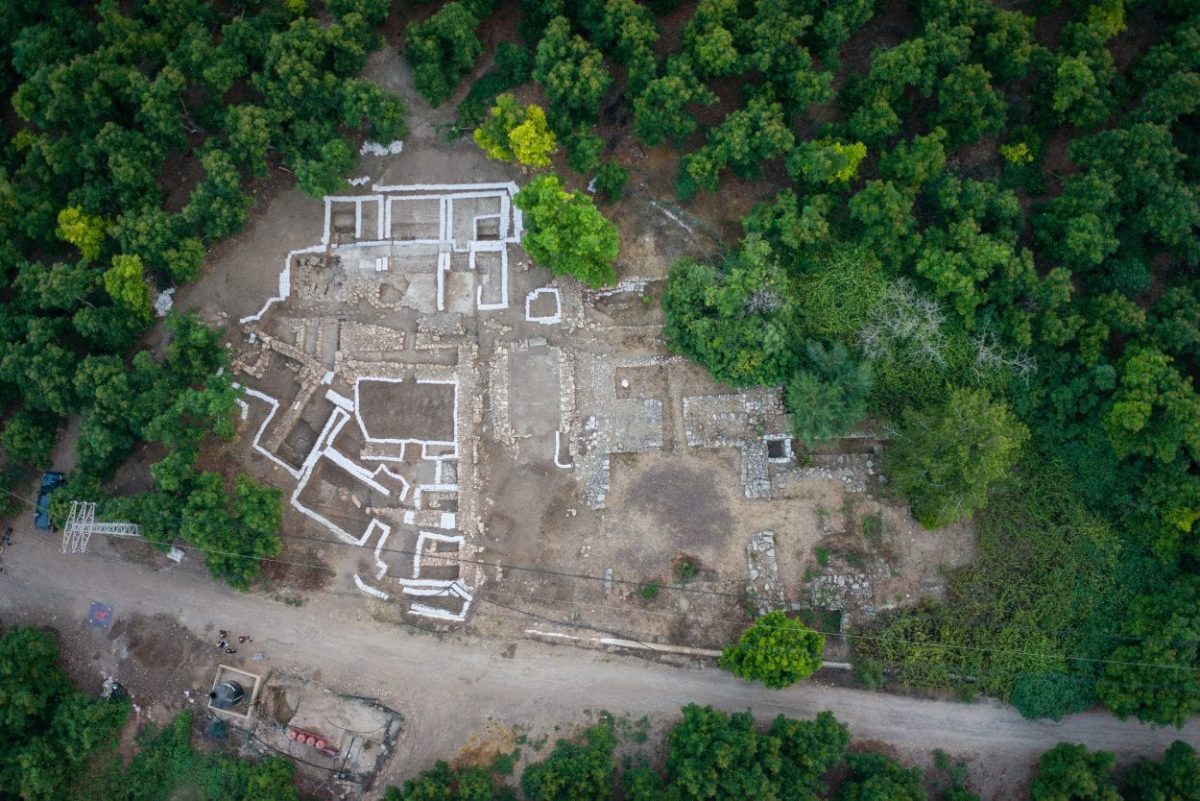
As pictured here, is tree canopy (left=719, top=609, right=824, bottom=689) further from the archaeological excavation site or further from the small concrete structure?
the small concrete structure

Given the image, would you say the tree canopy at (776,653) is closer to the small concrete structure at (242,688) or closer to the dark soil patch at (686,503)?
the dark soil patch at (686,503)

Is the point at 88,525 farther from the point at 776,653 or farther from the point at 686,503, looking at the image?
the point at 776,653

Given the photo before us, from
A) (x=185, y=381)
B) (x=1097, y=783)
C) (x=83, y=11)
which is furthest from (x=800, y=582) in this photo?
(x=83, y=11)

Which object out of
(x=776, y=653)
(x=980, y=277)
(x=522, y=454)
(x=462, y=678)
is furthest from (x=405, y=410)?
(x=980, y=277)

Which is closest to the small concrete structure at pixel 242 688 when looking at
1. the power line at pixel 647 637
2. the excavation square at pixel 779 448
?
the power line at pixel 647 637

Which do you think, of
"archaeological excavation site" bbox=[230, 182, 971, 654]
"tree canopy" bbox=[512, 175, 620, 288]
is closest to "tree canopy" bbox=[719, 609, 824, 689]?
"archaeological excavation site" bbox=[230, 182, 971, 654]

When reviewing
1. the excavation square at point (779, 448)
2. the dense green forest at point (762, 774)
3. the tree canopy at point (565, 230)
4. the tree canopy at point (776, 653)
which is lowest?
the dense green forest at point (762, 774)
